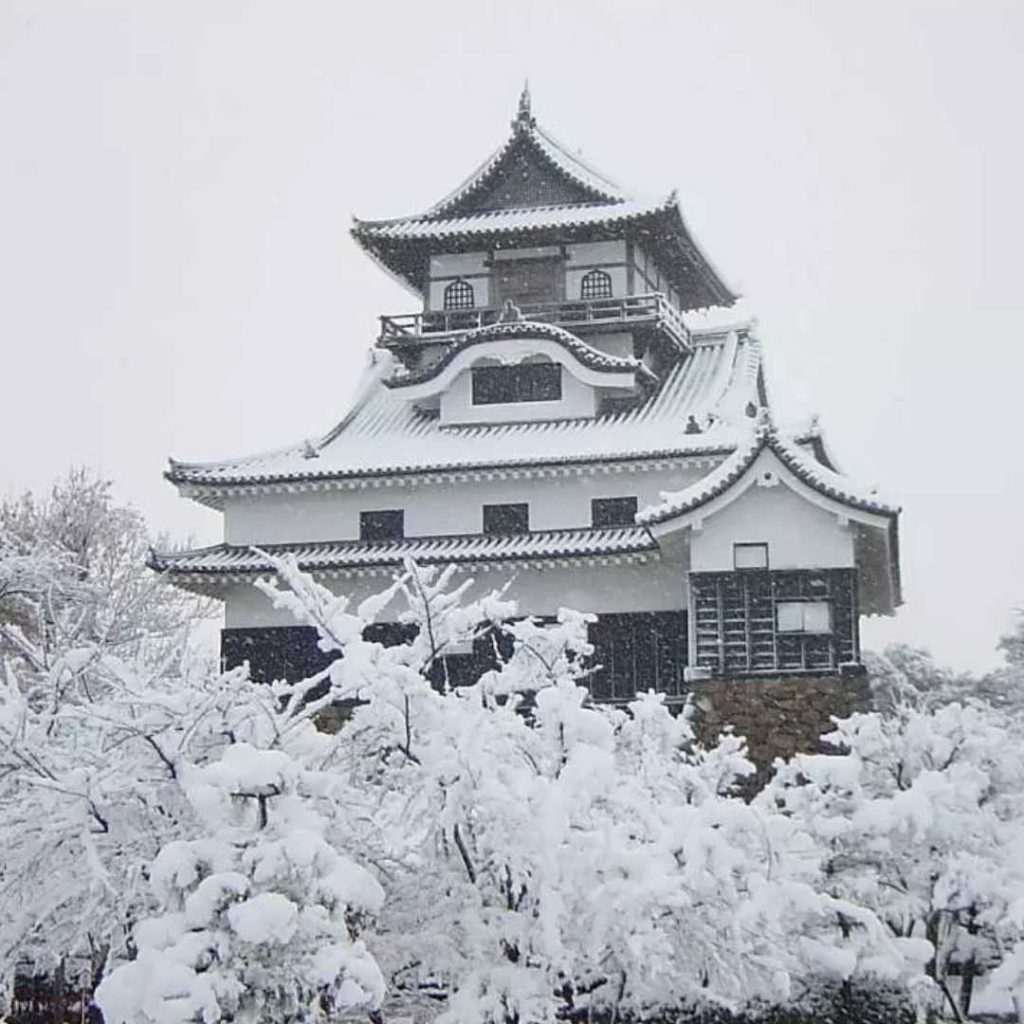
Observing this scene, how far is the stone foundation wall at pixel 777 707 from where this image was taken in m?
20.3

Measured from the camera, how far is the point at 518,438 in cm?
2470

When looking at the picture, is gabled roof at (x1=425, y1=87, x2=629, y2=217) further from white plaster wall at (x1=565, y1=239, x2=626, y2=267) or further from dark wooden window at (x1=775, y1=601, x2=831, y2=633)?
dark wooden window at (x1=775, y1=601, x2=831, y2=633)

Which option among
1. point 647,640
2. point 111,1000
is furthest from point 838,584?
point 111,1000

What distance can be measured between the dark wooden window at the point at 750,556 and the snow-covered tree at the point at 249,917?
14.0 metres

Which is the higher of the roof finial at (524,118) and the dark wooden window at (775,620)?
the roof finial at (524,118)

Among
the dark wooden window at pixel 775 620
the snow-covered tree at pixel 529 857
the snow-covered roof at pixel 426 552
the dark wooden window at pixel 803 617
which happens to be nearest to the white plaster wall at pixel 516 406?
the snow-covered roof at pixel 426 552

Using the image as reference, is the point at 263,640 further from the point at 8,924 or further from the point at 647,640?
the point at 8,924

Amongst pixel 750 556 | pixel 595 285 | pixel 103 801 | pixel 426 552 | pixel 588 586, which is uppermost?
pixel 595 285

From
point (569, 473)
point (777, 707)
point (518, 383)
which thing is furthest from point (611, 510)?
point (777, 707)

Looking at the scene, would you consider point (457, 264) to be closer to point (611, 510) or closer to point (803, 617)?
point (611, 510)

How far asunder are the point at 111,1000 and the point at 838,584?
50.3 feet

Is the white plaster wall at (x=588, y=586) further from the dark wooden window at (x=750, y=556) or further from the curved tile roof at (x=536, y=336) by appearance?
the curved tile roof at (x=536, y=336)

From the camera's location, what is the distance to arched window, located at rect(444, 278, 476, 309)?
27406mm

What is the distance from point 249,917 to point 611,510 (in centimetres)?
1684
